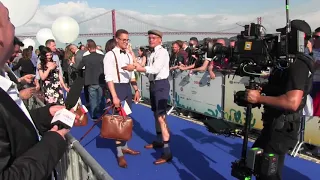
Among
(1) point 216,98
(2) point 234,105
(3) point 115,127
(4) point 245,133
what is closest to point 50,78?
(3) point 115,127

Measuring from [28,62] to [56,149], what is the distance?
7.60m

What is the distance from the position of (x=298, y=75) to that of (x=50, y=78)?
14.0ft

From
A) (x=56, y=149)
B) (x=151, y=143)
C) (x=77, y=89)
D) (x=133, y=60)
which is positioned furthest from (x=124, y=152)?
(x=56, y=149)

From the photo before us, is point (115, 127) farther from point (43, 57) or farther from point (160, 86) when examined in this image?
point (43, 57)

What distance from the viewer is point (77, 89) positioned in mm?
2975

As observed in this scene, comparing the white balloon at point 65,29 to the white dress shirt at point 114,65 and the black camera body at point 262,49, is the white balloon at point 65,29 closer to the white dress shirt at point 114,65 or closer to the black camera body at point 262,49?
the white dress shirt at point 114,65

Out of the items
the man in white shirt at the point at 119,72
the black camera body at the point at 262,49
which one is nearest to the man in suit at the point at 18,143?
the black camera body at the point at 262,49

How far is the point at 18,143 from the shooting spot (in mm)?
1081

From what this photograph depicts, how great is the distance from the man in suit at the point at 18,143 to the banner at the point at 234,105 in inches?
167

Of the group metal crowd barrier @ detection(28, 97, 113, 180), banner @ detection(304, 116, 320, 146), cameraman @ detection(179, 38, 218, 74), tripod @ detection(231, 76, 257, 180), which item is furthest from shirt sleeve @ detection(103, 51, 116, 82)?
banner @ detection(304, 116, 320, 146)

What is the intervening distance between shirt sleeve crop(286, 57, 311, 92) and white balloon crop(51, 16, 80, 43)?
992 centimetres

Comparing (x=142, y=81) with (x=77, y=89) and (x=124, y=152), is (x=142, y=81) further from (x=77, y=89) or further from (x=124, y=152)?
(x=77, y=89)

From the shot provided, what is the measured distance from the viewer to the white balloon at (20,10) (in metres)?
4.58

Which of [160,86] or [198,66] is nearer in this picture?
[160,86]
